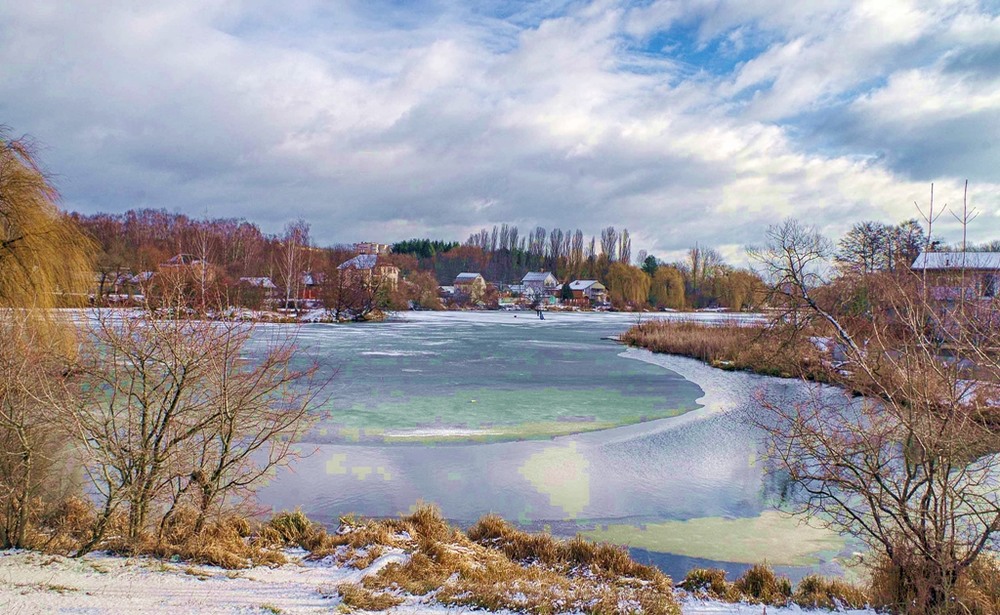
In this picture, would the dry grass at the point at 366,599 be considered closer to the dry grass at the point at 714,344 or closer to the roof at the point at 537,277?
the dry grass at the point at 714,344

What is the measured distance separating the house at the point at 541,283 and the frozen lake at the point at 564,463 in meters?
79.4

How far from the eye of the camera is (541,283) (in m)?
100

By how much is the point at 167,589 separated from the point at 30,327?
4709mm

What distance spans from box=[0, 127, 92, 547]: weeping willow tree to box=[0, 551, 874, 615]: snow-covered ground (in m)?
0.63

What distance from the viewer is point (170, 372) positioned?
488cm

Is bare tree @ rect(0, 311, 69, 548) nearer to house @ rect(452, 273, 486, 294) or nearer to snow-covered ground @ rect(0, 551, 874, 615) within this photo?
snow-covered ground @ rect(0, 551, 874, 615)

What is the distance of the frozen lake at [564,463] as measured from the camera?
668cm

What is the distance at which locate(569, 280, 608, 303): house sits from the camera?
304ft

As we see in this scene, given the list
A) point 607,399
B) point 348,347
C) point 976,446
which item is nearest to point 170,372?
point 976,446

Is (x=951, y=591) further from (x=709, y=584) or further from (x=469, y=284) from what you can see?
(x=469, y=284)

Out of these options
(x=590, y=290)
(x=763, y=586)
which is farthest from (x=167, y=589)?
(x=590, y=290)

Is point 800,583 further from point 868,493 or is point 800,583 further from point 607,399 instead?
point 607,399

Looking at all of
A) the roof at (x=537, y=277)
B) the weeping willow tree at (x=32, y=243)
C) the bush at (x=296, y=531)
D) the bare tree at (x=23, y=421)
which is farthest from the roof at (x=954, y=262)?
the roof at (x=537, y=277)

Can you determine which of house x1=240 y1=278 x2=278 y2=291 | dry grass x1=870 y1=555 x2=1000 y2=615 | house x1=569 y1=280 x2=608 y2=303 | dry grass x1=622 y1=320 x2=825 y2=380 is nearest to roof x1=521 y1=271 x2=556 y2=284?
house x1=569 y1=280 x2=608 y2=303
